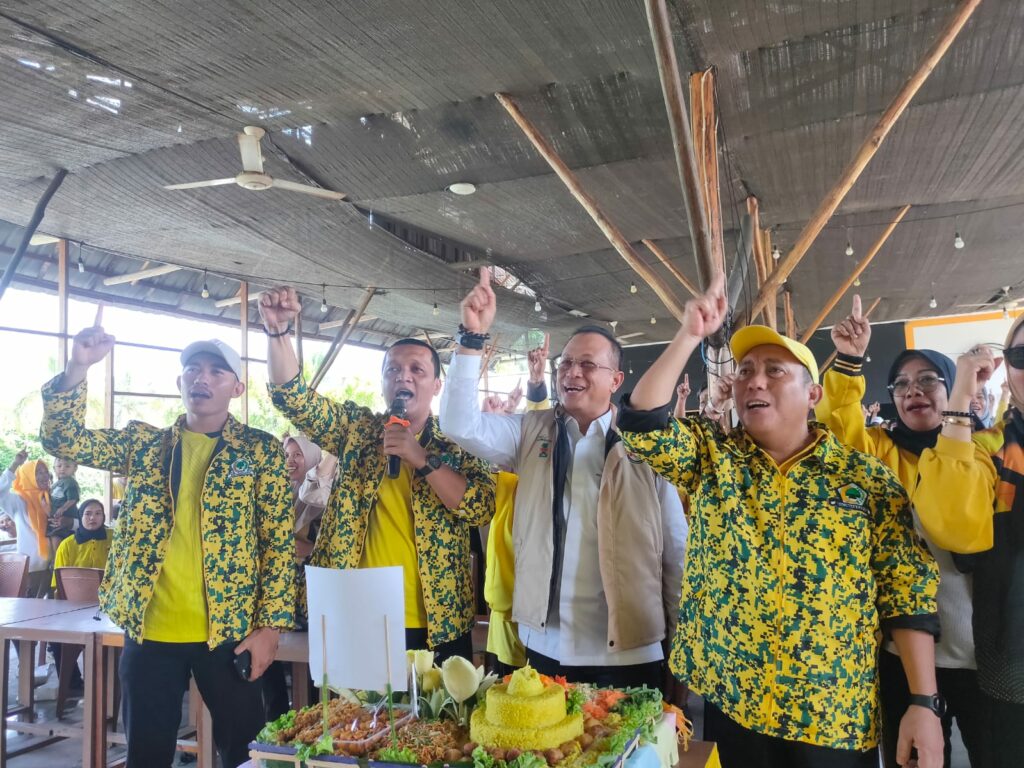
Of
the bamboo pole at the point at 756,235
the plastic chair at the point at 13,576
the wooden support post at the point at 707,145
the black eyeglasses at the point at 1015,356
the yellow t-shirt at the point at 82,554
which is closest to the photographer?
the black eyeglasses at the point at 1015,356

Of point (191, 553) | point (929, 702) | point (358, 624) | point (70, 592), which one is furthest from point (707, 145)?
point (70, 592)

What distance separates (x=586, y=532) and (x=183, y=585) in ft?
3.96

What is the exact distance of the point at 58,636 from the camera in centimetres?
309

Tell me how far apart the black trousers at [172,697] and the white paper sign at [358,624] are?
36.8 inches

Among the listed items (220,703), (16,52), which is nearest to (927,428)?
(220,703)

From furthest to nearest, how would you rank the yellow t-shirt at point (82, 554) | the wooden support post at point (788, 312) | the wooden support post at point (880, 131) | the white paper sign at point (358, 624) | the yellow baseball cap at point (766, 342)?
the wooden support post at point (788, 312) < the yellow t-shirt at point (82, 554) < the wooden support post at point (880, 131) < the yellow baseball cap at point (766, 342) < the white paper sign at point (358, 624)

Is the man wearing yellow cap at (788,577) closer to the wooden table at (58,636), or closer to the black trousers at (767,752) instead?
the black trousers at (767,752)

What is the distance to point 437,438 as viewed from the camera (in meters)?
2.32

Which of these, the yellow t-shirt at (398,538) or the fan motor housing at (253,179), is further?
the fan motor housing at (253,179)

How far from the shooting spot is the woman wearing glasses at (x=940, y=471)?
1500mm

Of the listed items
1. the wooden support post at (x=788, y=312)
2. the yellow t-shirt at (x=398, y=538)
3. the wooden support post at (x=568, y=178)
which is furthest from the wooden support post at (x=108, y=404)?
the wooden support post at (x=788, y=312)

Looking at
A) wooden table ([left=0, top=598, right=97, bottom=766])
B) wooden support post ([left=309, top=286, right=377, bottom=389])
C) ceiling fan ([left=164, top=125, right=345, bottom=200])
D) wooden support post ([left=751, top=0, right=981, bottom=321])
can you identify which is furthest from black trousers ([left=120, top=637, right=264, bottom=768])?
wooden support post ([left=309, top=286, right=377, bottom=389])

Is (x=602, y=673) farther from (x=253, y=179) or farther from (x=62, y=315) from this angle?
(x=62, y=315)

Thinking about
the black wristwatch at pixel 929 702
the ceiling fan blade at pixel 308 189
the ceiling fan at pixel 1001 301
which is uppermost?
the ceiling fan at pixel 1001 301
